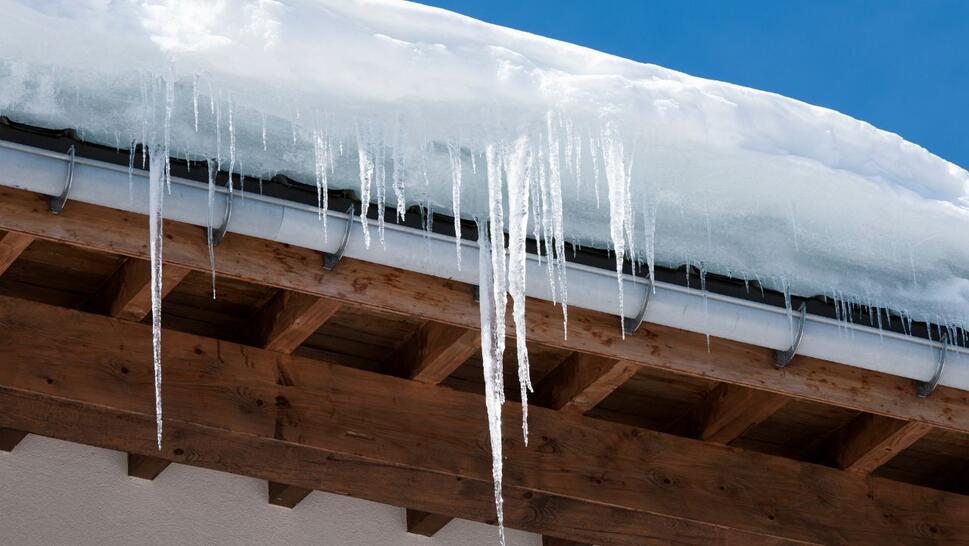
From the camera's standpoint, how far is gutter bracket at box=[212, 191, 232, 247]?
8.95 ft

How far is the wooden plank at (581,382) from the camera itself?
3.70 m

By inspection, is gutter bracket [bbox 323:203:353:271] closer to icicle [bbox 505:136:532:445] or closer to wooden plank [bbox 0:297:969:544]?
icicle [bbox 505:136:532:445]

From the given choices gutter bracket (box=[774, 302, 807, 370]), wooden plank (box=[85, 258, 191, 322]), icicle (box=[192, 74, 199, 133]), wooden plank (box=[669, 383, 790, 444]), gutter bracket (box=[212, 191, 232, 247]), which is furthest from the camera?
wooden plank (box=[669, 383, 790, 444])

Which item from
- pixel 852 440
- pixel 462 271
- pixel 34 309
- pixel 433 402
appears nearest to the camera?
pixel 462 271

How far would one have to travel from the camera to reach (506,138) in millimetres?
2668

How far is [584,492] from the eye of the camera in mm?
3957

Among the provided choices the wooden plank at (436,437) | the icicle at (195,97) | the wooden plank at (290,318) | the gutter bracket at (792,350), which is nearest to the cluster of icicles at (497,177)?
the icicle at (195,97)

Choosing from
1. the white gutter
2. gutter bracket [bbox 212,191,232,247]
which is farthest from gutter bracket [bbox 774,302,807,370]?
gutter bracket [bbox 212,191,232,247]

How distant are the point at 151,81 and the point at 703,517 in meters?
2.30

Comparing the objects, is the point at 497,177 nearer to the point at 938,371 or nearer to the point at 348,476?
the point at 938,371

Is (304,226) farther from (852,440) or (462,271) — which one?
(852,440)

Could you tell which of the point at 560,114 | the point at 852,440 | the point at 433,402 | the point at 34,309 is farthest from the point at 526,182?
the point at 852,440

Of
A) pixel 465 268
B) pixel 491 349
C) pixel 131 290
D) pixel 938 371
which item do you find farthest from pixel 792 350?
pixel 131 290

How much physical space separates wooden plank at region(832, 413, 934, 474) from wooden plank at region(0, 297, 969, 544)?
2.8 inches
